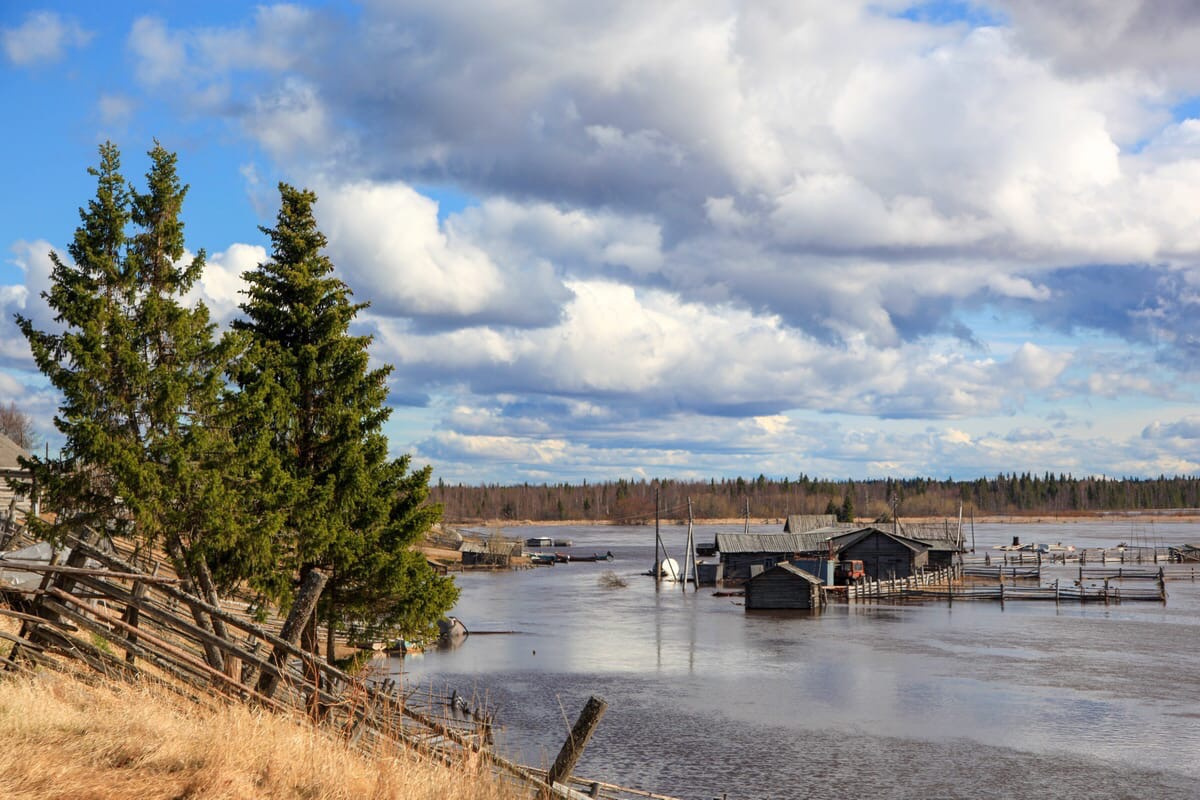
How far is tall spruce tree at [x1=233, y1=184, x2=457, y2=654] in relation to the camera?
80.5 feet

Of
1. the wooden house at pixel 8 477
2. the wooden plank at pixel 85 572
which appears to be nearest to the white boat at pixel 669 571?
the wooden house at pixel 8 477

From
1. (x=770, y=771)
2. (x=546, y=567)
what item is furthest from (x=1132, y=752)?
(x=546, y=567)

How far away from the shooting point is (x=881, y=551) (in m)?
78.6

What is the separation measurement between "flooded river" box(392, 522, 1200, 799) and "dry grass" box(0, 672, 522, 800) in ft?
21.4

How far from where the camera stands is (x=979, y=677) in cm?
4066

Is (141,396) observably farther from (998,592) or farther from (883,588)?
(998,592)

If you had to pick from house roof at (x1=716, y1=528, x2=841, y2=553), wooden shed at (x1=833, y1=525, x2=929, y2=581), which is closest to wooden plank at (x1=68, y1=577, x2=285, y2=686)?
wooden shed at (x1=833, y1=525, x2=929, y2=581)

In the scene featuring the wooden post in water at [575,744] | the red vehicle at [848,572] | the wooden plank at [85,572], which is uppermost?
the wooden plank at [85,572]

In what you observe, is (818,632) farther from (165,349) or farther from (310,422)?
(165,349)

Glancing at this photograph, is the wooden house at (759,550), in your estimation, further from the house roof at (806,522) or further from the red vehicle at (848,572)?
the house roof at (806,522)

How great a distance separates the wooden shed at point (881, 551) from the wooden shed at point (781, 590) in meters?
12.9

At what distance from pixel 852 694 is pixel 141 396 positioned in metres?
26.1

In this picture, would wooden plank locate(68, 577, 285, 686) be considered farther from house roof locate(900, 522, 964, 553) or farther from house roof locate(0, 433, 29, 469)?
house roof locate(900, 522, 964, 553)

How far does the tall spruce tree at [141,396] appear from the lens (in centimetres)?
2220
